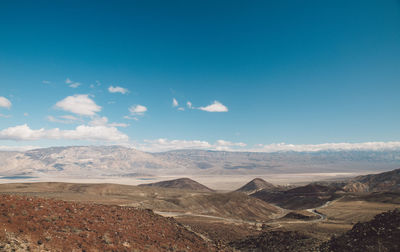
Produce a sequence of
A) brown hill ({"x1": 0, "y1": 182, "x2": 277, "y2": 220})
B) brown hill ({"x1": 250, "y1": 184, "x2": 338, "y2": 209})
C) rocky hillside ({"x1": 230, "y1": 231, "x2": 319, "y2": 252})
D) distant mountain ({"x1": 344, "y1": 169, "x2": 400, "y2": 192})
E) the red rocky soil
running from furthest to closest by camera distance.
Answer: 1. distant mountain ({"x1": 344, "y1": 169, "x2": 400, "y2": 192})
2. brown hill ({"x1": 250, "y1": 184, "x2": 338, "y2": 209})
3. brown hill ({"x1": 0, "y1": 182, "x2": 277, "y2": 220})
4. rocky hillside ({"x1": 230, "y1": 231, "x2": 319, "y2": 252})
5. the red rocky soil

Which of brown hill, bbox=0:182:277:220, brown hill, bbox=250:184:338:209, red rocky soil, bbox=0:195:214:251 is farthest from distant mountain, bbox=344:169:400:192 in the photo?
red rocky soil, bbox=0:195:214:251

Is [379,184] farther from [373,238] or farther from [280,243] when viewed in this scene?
[373,238]

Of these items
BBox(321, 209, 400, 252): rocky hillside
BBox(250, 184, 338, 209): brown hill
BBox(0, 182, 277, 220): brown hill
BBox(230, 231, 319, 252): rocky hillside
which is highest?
BBox(321, 209, 400, 252): rocky hillside

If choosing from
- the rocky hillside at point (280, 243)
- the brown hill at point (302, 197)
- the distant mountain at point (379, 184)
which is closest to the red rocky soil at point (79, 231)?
the rocky hillside at point (280, 243)

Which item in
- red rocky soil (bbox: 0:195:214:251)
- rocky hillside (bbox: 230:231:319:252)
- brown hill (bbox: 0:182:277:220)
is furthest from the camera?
brown hill (bbox: 0:182:277:220)

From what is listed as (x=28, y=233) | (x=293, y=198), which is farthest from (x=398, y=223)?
(x=293, y=198)

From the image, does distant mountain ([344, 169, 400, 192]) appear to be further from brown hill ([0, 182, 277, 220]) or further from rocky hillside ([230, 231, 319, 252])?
rocky hillside ([230, 231, 319, 252])
